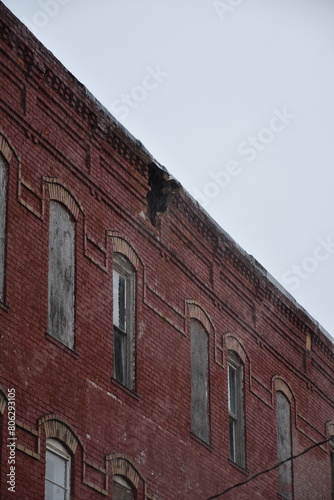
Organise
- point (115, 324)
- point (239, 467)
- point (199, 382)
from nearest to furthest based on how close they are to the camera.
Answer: point (115, 324), point (199, 382), point (239, 467)

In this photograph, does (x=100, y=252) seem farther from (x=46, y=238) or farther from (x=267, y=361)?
(x=267, y=361)

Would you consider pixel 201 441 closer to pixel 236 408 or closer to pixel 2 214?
pixel 236 408

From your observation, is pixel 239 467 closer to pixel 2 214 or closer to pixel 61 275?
pixel 61 275

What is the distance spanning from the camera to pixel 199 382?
22.7m

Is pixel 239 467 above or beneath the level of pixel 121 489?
above

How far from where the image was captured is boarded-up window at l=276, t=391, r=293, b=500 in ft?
83.3

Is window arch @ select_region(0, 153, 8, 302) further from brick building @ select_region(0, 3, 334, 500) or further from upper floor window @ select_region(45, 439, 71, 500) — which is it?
upper floor window @ select_region(45, 439, 71, 500)

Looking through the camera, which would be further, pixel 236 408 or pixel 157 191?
pixel 236 408

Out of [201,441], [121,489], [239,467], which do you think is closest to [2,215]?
[121,489]

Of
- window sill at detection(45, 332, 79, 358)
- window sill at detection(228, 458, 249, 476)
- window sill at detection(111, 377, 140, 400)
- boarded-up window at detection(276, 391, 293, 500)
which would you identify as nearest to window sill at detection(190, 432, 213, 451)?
window sill at detection(228, 458, 249, 476)

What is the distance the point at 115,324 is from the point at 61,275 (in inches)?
69.0

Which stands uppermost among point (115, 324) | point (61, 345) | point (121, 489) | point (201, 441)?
point (115, 324)

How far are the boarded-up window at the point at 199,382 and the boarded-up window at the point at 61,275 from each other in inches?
167

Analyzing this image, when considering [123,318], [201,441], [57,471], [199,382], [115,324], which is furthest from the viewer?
[199,382]
